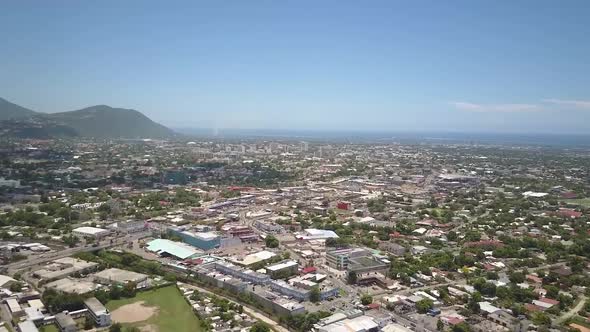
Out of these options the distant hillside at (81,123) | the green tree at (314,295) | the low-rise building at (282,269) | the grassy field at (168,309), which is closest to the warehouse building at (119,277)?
the grassy field at (168,309)

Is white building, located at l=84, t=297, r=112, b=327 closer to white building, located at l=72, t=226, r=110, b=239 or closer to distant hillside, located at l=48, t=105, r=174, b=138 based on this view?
white building, located at l=72, t=226, r=110, b=239

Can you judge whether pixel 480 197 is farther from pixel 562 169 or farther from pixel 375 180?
pixel 562 169

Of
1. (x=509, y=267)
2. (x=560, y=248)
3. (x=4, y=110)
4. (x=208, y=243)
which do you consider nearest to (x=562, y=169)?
(x=560, y=248)

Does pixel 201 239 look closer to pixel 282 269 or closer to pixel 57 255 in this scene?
pixel 282 269

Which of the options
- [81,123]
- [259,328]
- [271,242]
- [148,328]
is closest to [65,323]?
[148,328]

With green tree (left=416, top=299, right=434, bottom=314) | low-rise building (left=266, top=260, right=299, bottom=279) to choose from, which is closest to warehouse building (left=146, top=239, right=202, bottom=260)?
low-rise building (left=266, top=260, right=299, bottom=279)

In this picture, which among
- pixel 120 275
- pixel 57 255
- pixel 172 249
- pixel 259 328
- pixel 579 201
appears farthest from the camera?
pixel 579 201
